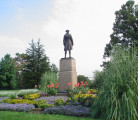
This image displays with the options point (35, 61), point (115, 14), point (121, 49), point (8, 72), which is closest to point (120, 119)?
point (121, 49)

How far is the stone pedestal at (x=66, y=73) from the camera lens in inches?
449

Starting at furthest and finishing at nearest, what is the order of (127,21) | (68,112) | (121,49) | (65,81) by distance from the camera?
(127,21), (65,81), (68,112), (121,49)

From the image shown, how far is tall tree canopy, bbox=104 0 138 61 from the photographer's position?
2380 centimetres

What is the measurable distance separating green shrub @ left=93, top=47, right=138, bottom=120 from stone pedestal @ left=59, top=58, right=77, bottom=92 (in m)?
6.95

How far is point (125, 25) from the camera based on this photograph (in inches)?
965

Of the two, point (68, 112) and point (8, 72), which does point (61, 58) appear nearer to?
point (68, 112)

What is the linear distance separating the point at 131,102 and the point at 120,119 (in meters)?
0.46

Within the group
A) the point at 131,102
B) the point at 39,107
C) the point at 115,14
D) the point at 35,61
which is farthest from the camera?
the point at 35,61

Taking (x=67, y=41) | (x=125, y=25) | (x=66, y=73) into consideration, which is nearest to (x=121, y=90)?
(x=66, y=73)

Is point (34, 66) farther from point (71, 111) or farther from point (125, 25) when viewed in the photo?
point (71, 111)

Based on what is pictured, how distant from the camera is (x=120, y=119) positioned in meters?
3.59

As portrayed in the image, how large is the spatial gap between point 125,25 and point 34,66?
1863cm

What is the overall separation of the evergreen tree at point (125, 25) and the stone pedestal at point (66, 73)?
42.8ft

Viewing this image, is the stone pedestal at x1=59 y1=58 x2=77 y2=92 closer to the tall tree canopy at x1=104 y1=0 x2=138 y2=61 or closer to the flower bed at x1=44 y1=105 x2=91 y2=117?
the flower bed at x1=44 y1=105 x2=91 y2=117
